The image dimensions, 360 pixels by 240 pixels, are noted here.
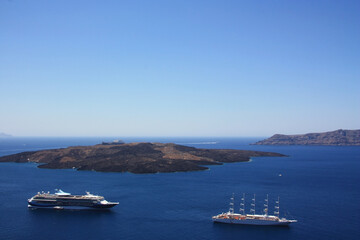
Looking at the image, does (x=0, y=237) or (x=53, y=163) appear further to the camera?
(x=53, y=163)

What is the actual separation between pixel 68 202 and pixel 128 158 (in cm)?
8538

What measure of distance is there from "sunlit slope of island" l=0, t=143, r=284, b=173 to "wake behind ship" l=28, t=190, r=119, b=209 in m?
62.6

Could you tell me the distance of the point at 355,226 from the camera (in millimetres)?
59406

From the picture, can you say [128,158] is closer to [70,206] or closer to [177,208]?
[70,206]

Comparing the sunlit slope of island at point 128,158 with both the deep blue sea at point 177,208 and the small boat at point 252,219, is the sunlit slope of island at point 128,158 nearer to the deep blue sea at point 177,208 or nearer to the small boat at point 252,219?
the deep blue sea at point 177,208

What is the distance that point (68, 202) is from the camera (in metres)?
75.4

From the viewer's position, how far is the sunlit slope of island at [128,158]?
14512 centimetres

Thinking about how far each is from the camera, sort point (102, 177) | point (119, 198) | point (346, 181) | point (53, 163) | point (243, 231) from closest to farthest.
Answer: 1. point (243, 231)
2. point (119, 198)
3. point (346, 181)
4. point (102, 177)
5. point (53, 163)

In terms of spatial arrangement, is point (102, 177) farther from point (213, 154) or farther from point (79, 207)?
point (213, 154)

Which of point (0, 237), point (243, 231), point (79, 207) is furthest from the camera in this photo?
point (79, 207)

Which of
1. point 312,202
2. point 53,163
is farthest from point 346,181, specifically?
point 53,163

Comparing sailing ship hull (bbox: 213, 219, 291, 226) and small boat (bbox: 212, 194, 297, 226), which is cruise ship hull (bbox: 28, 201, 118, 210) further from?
sailing ship hull (bbox: 213, 219, 291, 226)

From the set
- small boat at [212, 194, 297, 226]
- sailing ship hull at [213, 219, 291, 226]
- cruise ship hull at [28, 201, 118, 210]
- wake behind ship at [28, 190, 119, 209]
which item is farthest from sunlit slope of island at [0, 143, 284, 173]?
sailing ship hull at [213, 219, 291, 226]

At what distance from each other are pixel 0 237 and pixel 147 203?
33205mm
